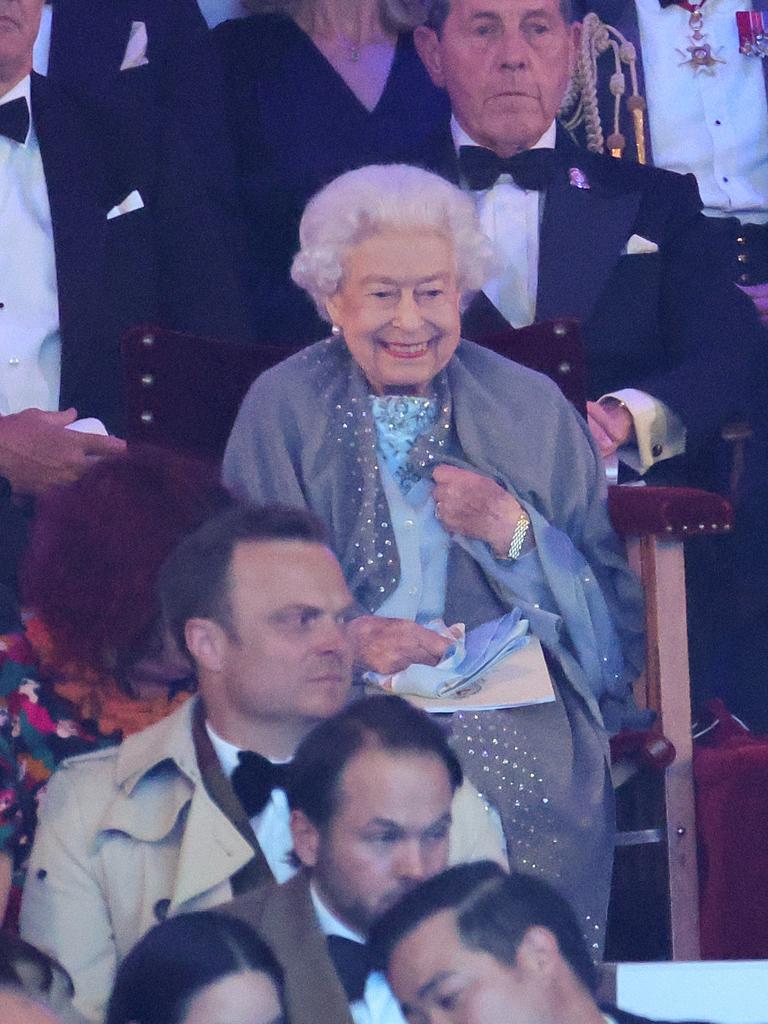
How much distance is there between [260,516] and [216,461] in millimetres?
544

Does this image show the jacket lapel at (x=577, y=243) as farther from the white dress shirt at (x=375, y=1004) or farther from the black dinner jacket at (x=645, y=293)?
the white dress shirt at (x=375, y=1004)

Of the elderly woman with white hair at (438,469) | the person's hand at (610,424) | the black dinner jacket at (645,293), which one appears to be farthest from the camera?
the black dinner jacket at (645,293)

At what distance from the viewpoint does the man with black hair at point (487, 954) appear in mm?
1206

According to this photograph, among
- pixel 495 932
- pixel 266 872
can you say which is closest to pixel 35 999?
pixel 266 872

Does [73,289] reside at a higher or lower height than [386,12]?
lower

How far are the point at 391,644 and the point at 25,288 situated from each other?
→ 81 cm

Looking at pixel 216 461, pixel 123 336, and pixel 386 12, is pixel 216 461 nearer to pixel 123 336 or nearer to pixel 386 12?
pixel 123 336

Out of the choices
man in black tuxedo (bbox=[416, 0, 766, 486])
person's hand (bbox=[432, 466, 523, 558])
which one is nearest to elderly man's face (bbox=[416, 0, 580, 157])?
man in black tuxedo (bbox=[416, 0, 766, 486])

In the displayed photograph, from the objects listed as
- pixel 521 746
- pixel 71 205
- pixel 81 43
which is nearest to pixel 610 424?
pixel 521 746

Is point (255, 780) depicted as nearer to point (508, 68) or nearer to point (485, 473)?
point (485, 473)

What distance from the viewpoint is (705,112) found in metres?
2.93

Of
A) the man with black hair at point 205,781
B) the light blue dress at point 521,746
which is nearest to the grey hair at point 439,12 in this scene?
the light blue dress at point 521,746

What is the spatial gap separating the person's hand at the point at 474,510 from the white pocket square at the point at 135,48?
101cm

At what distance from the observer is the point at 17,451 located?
2064 mm
